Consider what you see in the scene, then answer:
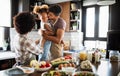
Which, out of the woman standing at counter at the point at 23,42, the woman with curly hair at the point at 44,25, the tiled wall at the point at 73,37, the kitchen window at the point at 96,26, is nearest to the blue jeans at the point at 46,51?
the woman with curly hair at the point at 44,25

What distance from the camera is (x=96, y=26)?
15.4ft

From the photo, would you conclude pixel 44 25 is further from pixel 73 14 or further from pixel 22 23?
pixel 73 14

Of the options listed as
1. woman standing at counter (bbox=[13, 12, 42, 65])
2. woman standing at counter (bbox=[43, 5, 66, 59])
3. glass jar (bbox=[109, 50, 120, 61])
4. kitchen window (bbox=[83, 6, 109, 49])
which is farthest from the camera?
kitchen window (bbox=[83, 6, 109, 49])

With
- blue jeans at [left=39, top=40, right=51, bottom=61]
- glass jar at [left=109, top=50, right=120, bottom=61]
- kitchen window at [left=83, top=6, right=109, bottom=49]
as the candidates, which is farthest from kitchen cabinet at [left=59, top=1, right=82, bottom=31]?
blue jeans at [left=39, top=40, right=51, bottom=61]

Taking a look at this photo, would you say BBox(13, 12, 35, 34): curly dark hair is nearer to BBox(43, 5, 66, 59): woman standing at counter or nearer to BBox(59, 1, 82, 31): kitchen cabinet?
BBox(43, 5, 66, 59): woman standing at counter

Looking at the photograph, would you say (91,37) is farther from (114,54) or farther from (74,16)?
(114,54)

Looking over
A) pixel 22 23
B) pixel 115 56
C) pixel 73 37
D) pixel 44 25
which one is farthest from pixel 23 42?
pixel 73 37

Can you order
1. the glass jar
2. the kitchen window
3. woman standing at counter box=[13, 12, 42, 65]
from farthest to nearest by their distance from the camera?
the kitchen window → the glass jar → woman standing at counter box=[13, 12, 42, 65]

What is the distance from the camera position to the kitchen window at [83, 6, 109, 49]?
4588 mm

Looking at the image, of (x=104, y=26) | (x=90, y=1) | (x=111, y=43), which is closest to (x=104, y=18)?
(x=104, y=26)

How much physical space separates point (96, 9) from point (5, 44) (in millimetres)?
2923

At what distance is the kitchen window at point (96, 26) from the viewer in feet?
15.1

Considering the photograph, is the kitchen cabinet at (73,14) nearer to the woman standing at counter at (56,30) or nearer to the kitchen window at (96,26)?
the kitchen window at (96,26)

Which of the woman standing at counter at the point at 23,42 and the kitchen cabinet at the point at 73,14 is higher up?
the kitchen cabinet at the point at 73,14
